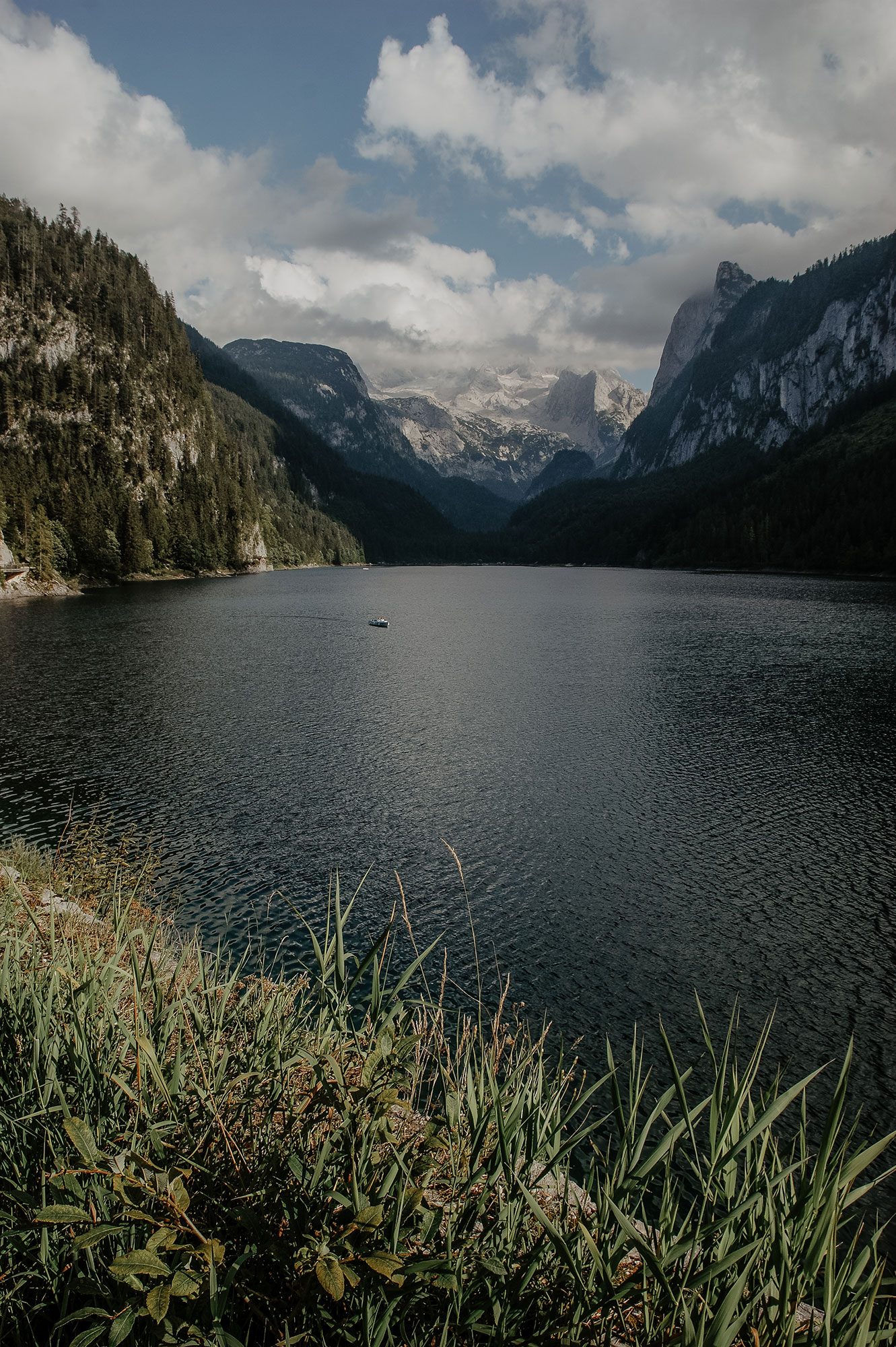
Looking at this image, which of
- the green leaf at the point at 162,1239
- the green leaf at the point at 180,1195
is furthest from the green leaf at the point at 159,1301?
the green leaf at the point at 180,1195

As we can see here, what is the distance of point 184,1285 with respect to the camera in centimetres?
377

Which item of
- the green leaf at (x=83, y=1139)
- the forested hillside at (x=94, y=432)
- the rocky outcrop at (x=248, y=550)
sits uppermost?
the forested hillside at (x=94, y=432)

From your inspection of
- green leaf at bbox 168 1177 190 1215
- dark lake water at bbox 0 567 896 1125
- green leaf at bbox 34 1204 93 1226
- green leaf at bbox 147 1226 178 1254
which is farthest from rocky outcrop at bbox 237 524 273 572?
green leaf at bbox 147 1226 178 1254

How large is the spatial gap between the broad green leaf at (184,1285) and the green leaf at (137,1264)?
0.21 feet

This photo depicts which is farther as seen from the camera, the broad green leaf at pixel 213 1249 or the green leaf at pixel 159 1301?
the broad green leaf at pixel 213 1249

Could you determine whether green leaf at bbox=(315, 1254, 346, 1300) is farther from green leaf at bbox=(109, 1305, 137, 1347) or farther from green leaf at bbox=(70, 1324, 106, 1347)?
green leaf at bbox=(70, 1324, 106, 1347)

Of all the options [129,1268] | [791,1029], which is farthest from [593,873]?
[129,1268]

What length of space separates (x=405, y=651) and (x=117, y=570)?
91982 millimetres

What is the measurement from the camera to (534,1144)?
622 centimetres

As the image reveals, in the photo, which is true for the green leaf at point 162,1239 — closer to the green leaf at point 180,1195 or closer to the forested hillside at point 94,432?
the green leaf at point 180,1195

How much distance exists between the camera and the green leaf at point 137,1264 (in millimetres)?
3684

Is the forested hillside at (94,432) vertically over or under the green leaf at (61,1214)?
over

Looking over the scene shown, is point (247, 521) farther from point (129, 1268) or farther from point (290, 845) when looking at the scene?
point (129, 1268)

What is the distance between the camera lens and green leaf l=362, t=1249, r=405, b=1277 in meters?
3.93
